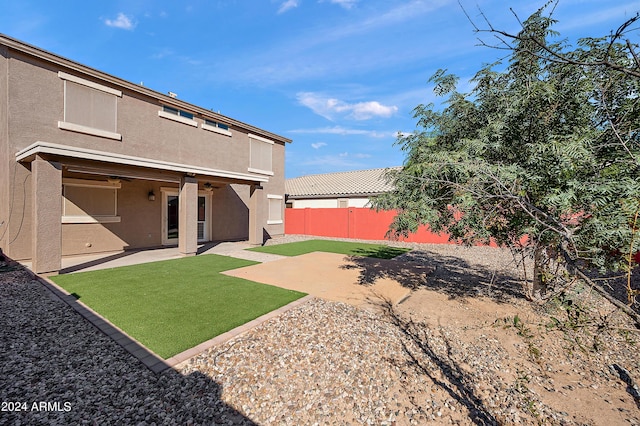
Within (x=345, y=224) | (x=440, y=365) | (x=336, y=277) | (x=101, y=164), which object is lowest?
(x=440, y=365)

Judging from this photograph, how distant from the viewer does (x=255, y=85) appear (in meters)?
17.4

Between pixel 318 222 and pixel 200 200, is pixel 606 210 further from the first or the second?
pixel 318 222

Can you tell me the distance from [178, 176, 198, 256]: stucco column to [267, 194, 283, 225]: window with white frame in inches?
284

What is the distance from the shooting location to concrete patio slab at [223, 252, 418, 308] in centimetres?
648

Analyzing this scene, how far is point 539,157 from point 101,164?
10552 millimetres

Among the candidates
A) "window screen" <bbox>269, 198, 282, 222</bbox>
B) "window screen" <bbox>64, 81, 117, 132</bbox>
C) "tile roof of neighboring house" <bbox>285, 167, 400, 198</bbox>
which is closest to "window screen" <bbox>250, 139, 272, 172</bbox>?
"window screen" <bbox>269, 198, 282, 222</bbox>

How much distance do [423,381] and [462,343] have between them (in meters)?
1.38

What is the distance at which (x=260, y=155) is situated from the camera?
1719 cm

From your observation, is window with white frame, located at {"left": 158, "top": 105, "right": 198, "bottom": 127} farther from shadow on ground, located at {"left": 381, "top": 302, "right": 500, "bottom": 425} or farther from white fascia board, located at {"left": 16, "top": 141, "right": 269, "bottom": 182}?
shadow on ground, located at {"left": 381, "top": 302, "right": 500, "bottom": 425}

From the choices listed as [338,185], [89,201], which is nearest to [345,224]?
Answer: [338,185]

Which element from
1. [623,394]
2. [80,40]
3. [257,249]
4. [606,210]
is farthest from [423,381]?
[80,40]

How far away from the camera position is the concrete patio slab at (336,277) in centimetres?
648

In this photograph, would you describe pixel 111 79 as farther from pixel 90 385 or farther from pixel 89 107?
pixel 90 385

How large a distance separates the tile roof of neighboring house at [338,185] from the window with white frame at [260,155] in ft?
22.5
